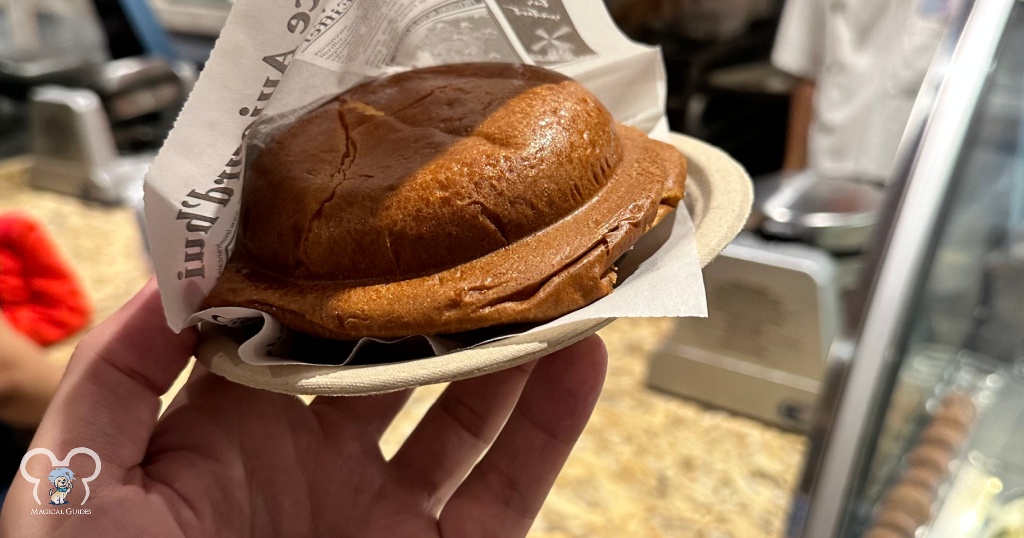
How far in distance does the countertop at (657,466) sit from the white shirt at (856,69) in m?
1.14

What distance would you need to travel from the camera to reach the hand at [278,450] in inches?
29.2

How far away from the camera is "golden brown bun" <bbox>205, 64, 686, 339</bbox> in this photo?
656 millimetres

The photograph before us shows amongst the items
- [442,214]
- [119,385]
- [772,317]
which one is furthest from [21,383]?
[772,317]

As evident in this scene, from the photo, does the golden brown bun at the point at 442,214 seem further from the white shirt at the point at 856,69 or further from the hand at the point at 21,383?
the white shirt at the point at 856,69

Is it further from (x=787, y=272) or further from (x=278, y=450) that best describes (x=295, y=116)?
(x=787, y=272)

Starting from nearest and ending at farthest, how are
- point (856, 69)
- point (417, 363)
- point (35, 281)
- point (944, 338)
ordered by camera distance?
1. point (417, 363)
2. point (944, 338)
3. point (35, 281)
4. point (856, 69)

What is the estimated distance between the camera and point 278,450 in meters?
0.92

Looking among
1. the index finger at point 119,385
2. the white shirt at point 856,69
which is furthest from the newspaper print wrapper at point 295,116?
the white shirt at point 856,69

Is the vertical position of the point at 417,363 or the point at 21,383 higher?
the point at 417,363

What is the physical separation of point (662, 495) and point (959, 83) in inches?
36.0

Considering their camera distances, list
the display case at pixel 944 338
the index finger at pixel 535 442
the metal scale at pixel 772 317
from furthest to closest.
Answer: the metal scale at pixel 772 317, the index finger at pixel 535 442, the display case at pixel 944 338

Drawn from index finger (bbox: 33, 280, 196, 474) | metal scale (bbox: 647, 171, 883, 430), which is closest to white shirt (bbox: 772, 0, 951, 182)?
metal scale (bbox: 647, 171, 883, 430)

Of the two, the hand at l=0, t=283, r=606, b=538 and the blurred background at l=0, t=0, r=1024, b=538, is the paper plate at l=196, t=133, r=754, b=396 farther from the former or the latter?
the blurred background at l=0, t=0, r=1024, b=538

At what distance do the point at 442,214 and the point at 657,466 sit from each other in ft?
3.37
